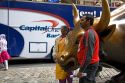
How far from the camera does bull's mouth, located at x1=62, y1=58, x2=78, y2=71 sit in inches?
226

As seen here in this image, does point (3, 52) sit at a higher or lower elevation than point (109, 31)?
lower

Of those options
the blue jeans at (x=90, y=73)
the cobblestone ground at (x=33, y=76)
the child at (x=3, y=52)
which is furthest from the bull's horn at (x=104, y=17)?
the child at (x=3, y=52)

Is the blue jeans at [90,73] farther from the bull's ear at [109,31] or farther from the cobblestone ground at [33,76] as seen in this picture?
the cobblestone ground at [33,76]

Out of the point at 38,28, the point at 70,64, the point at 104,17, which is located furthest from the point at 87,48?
the point at 38,28

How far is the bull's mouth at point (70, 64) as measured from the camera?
5.75m

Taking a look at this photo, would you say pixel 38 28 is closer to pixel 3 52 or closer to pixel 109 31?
pixel 3 52

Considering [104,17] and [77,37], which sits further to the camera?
[77,37]

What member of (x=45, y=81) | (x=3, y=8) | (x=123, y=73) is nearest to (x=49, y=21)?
(x=3, y=8)

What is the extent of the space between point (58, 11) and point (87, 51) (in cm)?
1001

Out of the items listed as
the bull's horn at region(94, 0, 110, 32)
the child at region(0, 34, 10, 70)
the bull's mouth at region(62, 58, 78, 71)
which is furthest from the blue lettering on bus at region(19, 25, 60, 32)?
the bull's horn at region(94, 0, 110, 32)

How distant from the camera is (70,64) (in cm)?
581

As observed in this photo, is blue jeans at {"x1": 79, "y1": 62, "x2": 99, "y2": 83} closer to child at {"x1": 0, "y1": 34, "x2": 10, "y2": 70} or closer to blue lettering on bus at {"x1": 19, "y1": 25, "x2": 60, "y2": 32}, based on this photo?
child at {"x1": 0, "y1": 34, "x2": 10, "y2": 70}

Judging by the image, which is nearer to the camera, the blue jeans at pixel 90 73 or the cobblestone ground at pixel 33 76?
the blue jeans at pixel 90 73

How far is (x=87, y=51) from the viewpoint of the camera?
571cm
